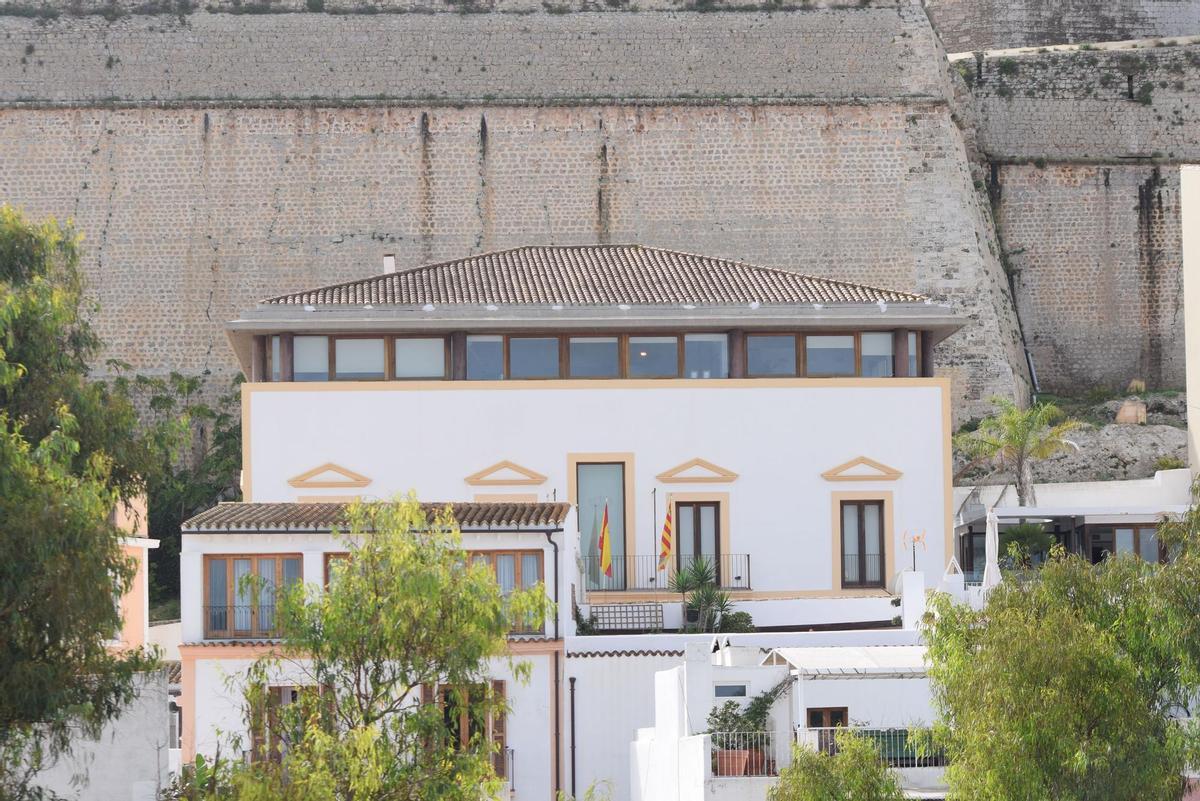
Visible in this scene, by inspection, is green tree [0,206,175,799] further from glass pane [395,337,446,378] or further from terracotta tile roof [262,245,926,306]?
terracotta tile roof [262,245,926,306]

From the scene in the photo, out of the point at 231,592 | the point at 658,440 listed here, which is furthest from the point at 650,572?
the point at 231,592

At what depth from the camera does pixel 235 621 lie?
2389 centimetres

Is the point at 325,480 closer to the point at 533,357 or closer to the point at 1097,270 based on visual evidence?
Result: the point at 533,357

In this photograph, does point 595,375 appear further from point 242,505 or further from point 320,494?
point 242,505

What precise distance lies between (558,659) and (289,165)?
24.7 metres

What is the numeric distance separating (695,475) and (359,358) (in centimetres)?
460

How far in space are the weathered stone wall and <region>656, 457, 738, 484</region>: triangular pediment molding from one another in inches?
1232

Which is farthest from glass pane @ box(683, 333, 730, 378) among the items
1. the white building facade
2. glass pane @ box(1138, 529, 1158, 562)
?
glass pane @ box(1138, 529, 1158, 562)

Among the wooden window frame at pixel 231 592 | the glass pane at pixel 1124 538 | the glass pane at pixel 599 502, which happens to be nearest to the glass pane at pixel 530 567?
the wooden window frame at pixel 231 592

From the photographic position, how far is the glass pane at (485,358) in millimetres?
30078

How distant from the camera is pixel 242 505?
26.0m

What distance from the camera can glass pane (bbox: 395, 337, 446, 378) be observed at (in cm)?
3008

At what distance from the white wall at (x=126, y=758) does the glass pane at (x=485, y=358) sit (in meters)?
12.6

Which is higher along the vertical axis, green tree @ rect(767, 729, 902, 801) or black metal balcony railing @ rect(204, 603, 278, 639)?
black metal balcony railing @ rect(204, 603, 278, 639)
